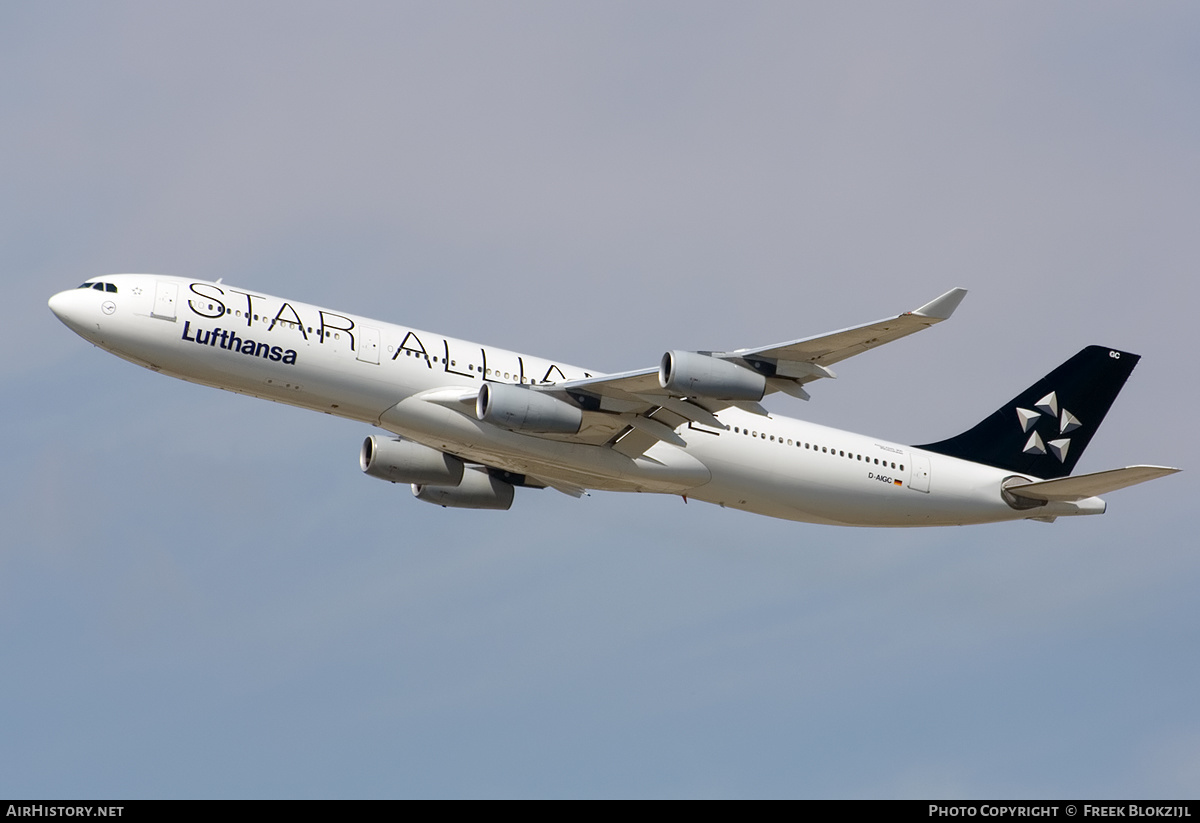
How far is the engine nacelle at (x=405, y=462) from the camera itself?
143 feet

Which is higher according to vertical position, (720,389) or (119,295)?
(119,295)

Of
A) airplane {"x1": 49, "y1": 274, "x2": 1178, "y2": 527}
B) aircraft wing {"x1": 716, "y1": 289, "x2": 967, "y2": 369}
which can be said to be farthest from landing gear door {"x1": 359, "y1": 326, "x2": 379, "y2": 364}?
aircraft wing {"x1": 716, "y1": 289, "x2": 967, "y2": 369}

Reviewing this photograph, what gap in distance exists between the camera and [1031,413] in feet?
159

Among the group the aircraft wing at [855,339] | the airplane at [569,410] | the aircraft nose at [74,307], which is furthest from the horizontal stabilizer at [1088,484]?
the aircraft nose at [74,307]

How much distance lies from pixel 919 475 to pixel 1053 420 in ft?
20.9

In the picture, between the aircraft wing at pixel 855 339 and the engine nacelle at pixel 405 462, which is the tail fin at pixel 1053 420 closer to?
the aircraft wing at pixel 855 339

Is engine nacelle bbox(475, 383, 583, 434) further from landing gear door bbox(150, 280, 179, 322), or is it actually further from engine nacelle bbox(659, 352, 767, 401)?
landing gear door bbox(150, 280, 179, 322)

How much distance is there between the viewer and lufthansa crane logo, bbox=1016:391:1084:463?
→ 47.9 metres

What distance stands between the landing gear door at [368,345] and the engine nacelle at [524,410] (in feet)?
10.3
